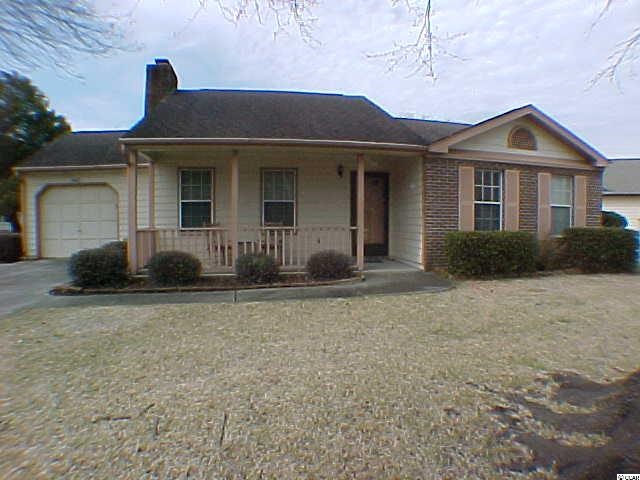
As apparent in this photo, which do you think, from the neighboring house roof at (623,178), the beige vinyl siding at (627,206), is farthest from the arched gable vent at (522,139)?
the beige vinyl siding at (627,206)

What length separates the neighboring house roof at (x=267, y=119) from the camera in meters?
7.52

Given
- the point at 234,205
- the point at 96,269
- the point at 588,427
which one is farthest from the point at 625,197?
the point at 96,269

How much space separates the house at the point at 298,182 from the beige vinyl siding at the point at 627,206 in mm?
17093

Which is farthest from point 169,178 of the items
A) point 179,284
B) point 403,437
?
point 403,437

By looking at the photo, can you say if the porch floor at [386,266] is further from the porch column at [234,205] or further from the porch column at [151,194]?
the porch column at [151,194]

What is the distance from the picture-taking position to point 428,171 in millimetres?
8047

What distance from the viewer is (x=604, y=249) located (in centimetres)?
823

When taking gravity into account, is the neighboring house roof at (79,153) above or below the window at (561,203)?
above

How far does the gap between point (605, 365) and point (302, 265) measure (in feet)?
19.1

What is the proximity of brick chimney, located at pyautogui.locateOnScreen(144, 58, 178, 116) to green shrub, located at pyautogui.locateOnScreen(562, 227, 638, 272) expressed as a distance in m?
11.9

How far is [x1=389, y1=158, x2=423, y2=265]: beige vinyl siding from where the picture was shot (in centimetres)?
834

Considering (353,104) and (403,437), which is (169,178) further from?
(403,437)

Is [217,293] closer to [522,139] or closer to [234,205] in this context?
[234,205]

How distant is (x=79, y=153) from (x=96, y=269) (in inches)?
271
